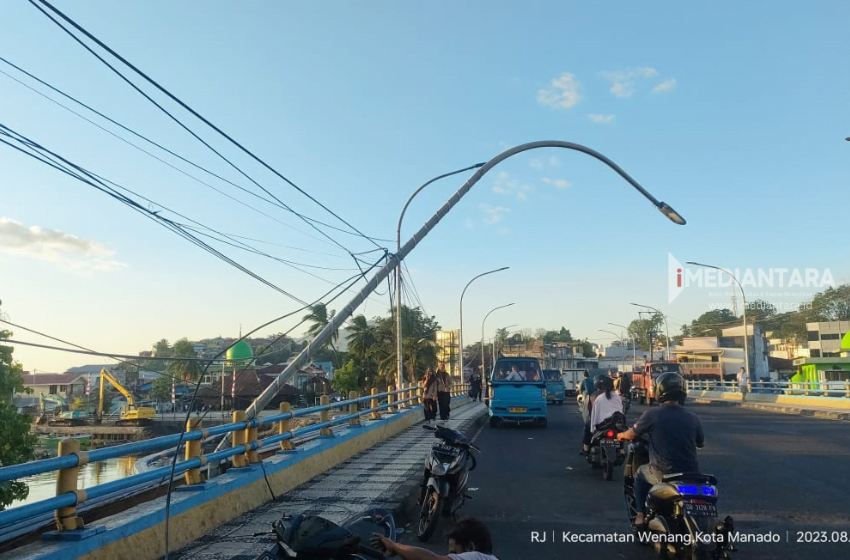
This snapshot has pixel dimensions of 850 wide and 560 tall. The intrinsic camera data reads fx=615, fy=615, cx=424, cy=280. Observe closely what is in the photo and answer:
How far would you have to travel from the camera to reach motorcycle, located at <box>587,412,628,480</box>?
980 centimetres

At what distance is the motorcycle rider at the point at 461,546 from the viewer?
3.12 m

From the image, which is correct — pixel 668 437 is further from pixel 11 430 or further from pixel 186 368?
pixel 186 368

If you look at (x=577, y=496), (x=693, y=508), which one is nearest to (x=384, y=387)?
(x=577, y=496)

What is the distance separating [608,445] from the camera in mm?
9938

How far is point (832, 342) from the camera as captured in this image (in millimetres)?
69938

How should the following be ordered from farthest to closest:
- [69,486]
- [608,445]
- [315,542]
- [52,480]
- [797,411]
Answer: [52,480]
[797,411]
[608,445]
[69,486]
[315,542]

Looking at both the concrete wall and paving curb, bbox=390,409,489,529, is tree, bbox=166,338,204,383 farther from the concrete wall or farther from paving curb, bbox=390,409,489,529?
paving curb, bbox=390,409,489,529

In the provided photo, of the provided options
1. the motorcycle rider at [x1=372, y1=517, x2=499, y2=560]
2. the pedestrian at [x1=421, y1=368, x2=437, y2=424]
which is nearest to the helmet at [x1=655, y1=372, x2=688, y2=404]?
the motorcycle rider at [x1=372, y1=517, x2=499, y2=560]

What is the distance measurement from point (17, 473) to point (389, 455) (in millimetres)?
8506

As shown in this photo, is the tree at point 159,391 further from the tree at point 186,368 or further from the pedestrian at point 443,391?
the pedestrian at point 443,391

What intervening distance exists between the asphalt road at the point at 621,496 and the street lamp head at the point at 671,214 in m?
4.74

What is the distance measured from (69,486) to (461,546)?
3.38 m

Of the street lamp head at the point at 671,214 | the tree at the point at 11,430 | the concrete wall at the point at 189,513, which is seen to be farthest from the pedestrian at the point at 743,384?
the tree at the point at 11,430

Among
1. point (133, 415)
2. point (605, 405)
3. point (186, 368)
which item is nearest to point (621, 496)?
point (605, 405)
